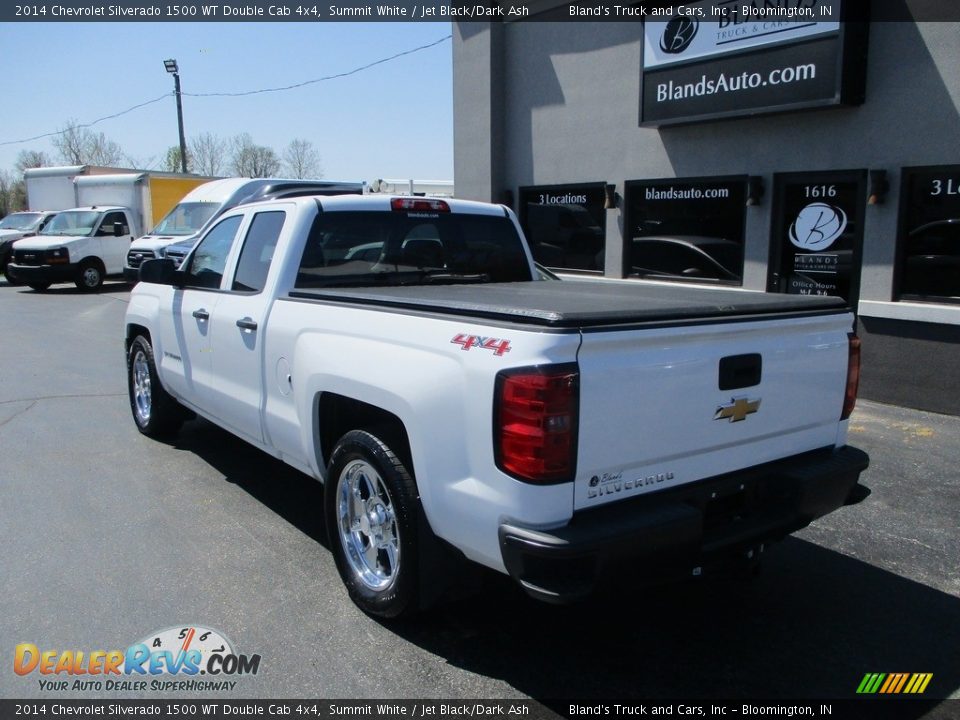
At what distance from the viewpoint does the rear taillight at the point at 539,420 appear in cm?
267

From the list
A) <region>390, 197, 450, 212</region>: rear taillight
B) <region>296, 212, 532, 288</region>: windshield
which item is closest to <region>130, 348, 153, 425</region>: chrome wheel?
<region>296, 212, 532, 288</region>: windshield

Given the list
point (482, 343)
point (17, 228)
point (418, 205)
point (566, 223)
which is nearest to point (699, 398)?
point (482, 343)

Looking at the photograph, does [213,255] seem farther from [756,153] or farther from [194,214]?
[194,214]

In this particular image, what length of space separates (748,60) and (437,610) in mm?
7252

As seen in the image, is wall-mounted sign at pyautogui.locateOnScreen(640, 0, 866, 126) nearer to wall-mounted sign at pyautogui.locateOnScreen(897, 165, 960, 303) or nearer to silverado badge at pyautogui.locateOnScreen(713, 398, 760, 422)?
wall-mounted sign at pyautogui.locateOnScreen(897, 165, 960, 303)

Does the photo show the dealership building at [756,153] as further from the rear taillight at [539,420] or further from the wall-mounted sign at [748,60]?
the rear taillight at [539,420]

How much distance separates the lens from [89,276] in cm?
1955

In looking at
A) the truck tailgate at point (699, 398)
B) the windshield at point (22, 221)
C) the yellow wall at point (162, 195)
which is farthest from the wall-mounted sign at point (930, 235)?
the windshield at point (22, 221)

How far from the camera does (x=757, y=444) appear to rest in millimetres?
3336

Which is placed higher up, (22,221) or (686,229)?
(22,221)

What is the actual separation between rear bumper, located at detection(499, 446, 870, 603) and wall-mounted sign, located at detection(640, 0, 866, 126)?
18.2 feet

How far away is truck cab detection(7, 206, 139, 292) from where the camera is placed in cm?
1892

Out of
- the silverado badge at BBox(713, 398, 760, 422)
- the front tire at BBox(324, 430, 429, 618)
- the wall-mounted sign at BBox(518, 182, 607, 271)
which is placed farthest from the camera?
the wall-mounted sign at BBox(518, 182, 607, 271)

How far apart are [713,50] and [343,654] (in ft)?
25.9
